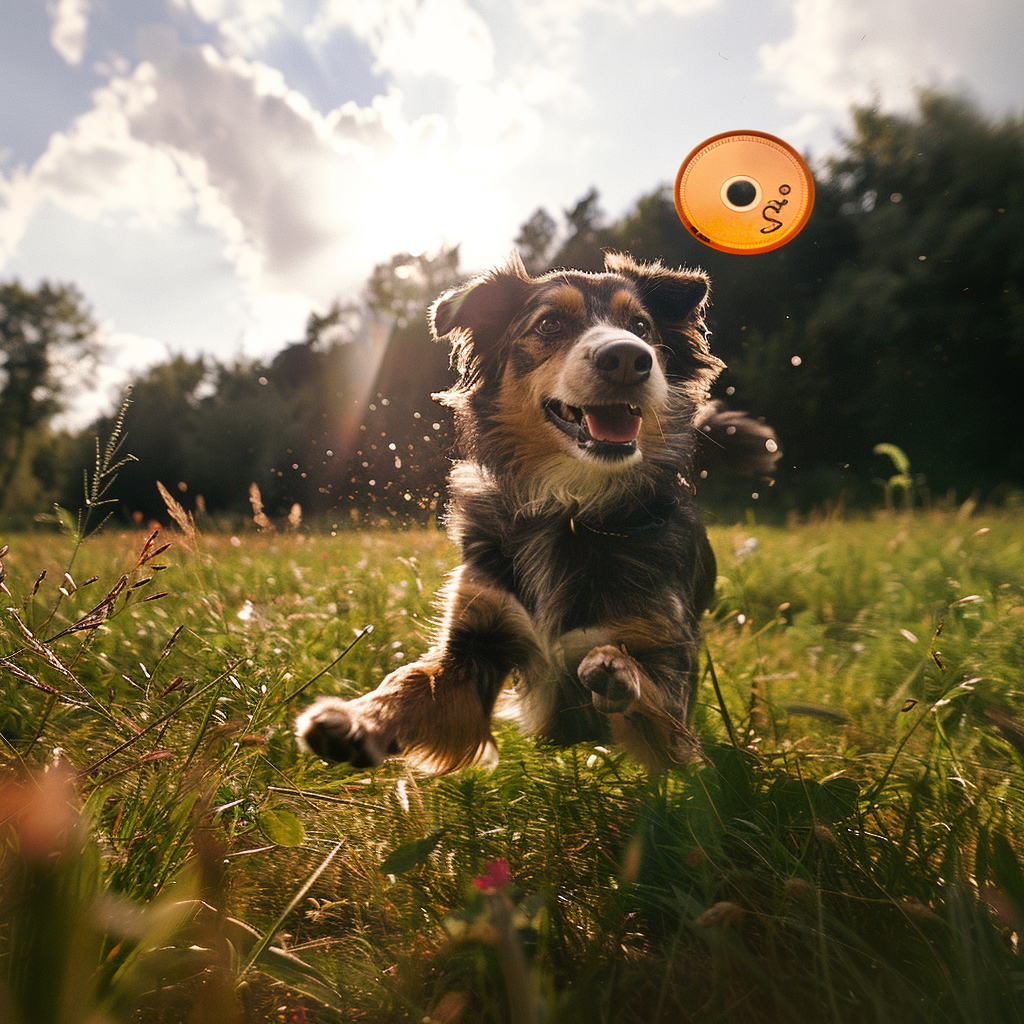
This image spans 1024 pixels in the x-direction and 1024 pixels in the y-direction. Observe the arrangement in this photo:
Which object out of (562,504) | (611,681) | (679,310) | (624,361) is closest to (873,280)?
(679,310)

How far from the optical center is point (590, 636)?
230 cm

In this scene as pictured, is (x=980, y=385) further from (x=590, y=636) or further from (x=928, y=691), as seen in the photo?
(x=590, y=636)

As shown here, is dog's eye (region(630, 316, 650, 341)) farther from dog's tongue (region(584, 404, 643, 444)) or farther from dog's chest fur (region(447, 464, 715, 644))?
dog's chest fur (region(447, 464, 715, 644))

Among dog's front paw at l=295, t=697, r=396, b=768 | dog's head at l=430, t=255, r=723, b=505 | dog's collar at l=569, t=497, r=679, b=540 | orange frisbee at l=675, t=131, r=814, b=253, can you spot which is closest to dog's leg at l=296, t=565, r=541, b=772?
dog's front paw at l=295, t=697, r=396, b=768

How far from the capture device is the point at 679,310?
2.37m

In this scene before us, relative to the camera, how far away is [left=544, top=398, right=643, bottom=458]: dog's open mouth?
2152mm

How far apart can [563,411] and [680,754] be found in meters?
1.20

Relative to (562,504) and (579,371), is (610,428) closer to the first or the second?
(579,371)

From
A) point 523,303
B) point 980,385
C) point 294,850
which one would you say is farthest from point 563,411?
point 980,385

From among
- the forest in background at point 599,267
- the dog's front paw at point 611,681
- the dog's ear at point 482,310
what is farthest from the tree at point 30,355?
the dog's front paw at point 611,681

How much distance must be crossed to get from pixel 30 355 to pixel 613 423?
118 inches

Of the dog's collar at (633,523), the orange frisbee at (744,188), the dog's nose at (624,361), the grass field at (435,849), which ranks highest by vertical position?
the orange frisbee at (744,188)

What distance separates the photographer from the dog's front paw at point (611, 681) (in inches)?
75.4

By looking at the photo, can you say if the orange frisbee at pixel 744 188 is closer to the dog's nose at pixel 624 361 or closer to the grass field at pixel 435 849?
the dog's nose at pixel 624 361
